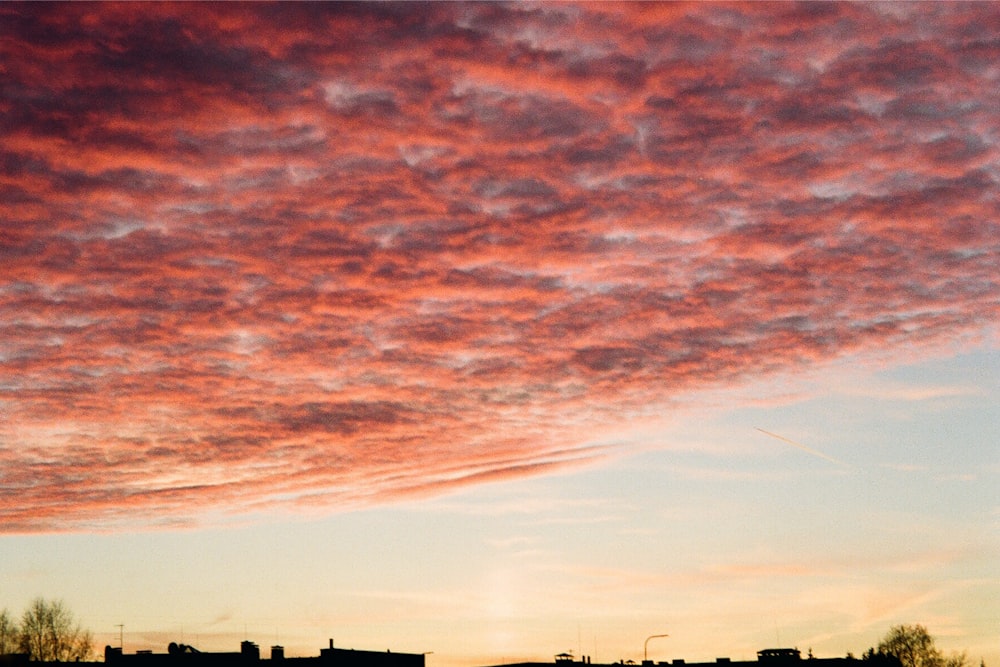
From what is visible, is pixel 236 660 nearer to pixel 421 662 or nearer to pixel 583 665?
pixel 421 662

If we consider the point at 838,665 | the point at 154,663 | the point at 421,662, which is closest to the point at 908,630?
the point at 838,665

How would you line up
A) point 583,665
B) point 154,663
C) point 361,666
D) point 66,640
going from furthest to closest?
point 66,640
point 583,665
point 361,666
point 154,663

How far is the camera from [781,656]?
5969 inches

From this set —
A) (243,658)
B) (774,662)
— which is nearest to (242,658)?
(243,658)

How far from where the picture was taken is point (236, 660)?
11575 centimetres

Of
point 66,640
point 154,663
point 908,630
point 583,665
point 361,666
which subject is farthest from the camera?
point 908,630

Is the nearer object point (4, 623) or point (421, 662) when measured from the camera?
point (421, 662)

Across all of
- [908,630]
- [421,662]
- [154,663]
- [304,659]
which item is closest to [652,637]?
[421,662]

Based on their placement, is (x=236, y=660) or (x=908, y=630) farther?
(x=908, y=630)

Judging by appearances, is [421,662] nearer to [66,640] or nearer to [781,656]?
[781,656]

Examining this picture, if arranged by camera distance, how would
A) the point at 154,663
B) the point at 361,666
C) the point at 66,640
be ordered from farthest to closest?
1. the point at 66,640
2. the point at 361,666
3. the point at 154,663

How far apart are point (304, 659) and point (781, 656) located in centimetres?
6394

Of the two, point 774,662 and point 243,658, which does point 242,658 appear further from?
point 774,662

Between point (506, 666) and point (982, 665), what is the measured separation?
83952 millimetres
